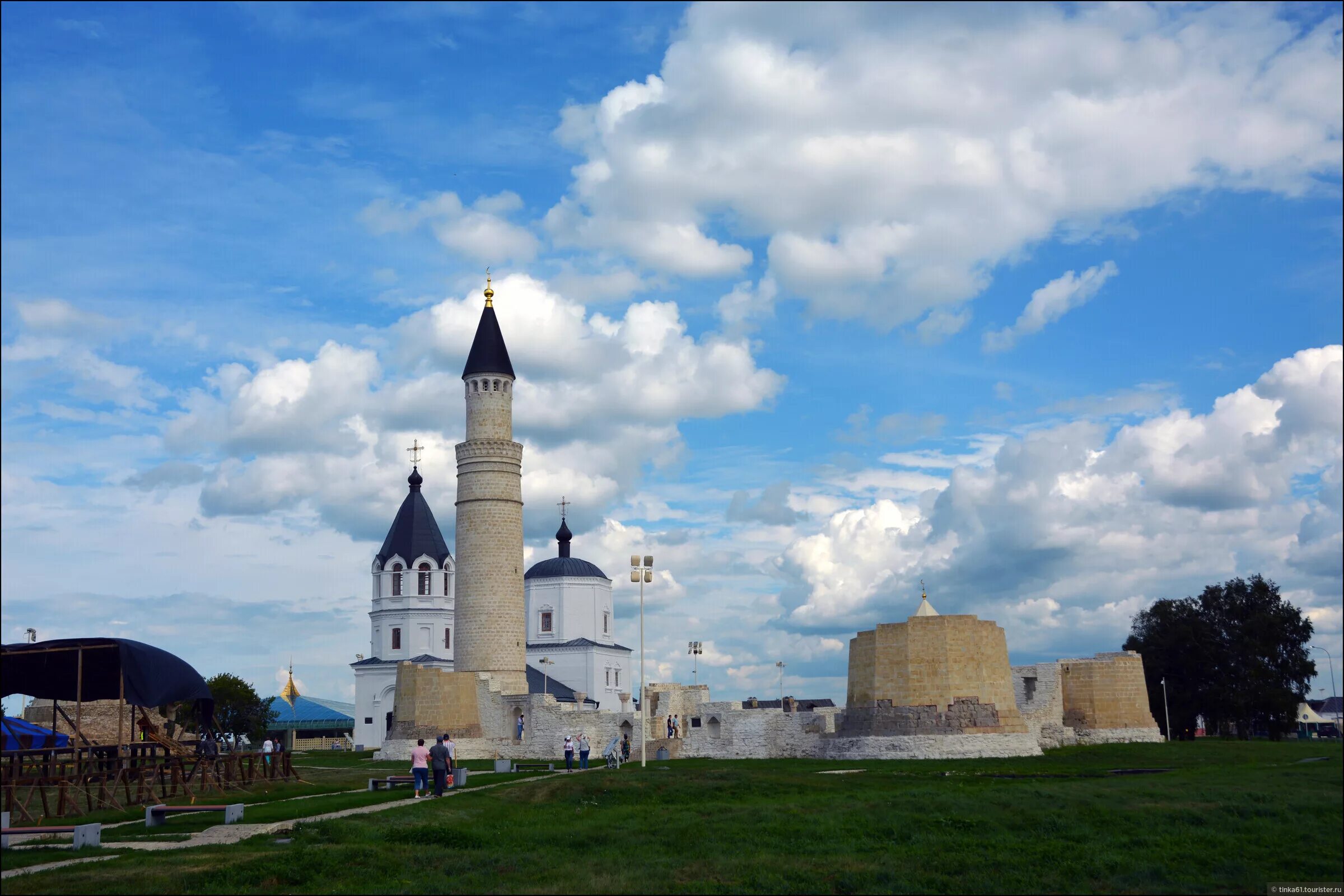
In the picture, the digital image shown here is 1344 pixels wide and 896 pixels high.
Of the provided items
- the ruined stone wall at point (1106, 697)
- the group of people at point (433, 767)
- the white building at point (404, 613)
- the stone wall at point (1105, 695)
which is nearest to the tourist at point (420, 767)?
the group of people at point (433, 767)

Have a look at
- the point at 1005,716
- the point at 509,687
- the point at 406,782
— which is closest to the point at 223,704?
the point at 509,687

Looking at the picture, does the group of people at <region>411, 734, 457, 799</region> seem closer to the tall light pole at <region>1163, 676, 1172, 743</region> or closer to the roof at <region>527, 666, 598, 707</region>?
the tall light pole at <region>1163, 676, 1172, 743</region>

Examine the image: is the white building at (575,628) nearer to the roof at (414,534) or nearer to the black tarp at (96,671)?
the roof at (414,534)

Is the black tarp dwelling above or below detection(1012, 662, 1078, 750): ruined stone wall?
above

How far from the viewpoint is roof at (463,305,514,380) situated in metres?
42.4

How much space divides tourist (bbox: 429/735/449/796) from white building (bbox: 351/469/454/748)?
43.5 m

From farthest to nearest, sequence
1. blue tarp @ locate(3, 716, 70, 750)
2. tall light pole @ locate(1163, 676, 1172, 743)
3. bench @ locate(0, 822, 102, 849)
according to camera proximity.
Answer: tall light pole @ locate(1163, 676, 1172, 743), blue tarp @ locate(3, 716, 70, 750), bench @ locate(0, 822, 102, 849)

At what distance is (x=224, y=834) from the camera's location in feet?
56.3

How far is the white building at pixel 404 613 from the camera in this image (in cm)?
6538

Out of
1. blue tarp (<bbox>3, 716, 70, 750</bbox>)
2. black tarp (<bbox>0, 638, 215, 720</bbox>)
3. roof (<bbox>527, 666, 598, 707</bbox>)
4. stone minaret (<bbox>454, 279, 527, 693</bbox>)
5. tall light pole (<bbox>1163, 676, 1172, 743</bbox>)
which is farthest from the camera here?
roof (<bbox>527, 666, 598, 707</bbox>)

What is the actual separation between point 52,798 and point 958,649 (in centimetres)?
2184

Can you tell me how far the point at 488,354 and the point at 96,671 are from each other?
2029cm

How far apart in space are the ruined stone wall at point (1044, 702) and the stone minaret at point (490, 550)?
670 inches

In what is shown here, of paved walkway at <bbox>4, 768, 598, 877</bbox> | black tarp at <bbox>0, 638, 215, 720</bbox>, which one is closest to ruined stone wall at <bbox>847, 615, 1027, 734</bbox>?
paved walkway at <bbox>4, 768, 598, 877</bbox>
